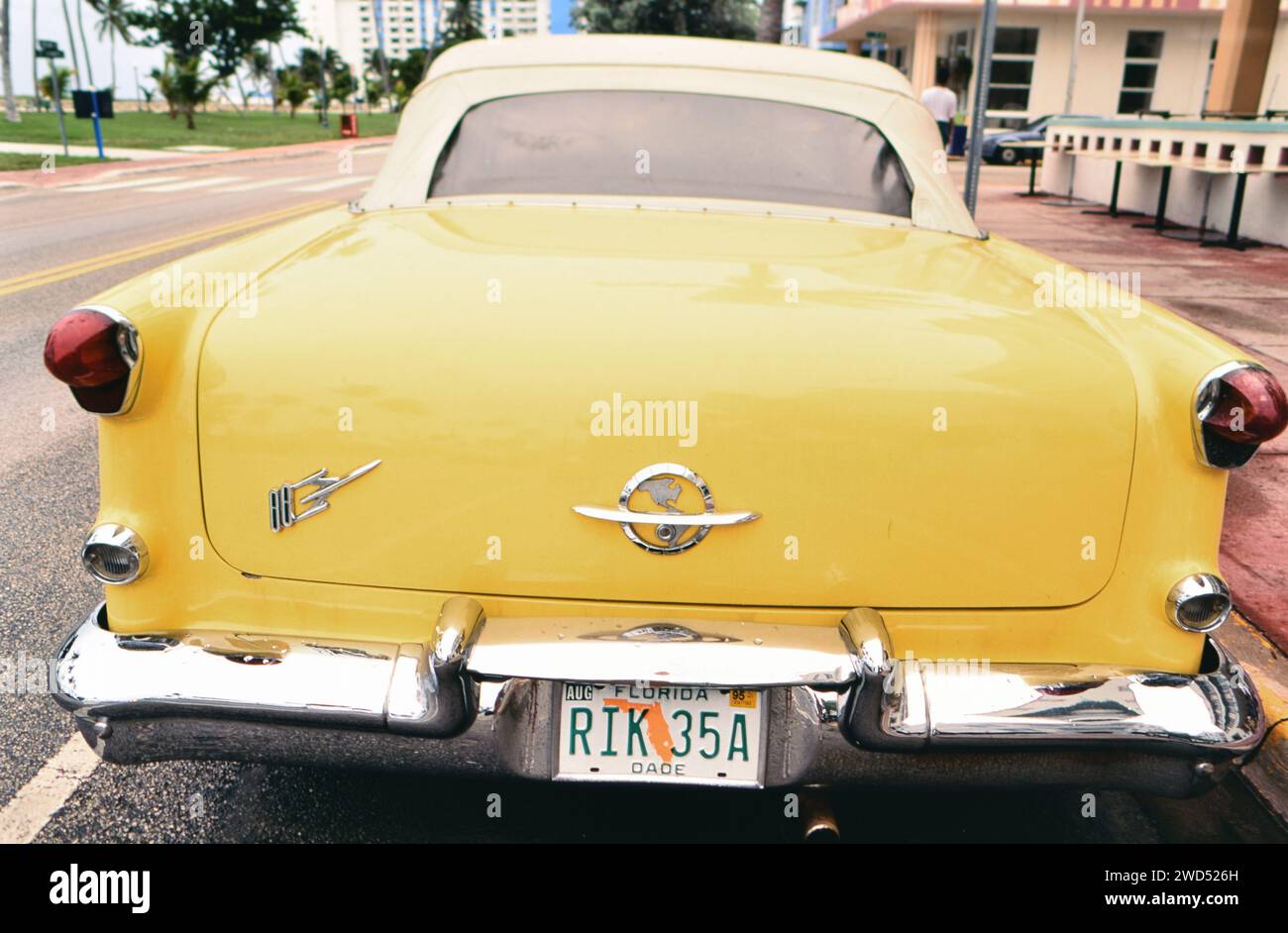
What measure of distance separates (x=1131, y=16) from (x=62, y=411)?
34924mm

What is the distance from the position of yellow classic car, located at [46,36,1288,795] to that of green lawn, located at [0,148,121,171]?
22861 mm

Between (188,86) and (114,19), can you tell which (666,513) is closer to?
(188,86)

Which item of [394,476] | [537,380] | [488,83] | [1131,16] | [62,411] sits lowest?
[62,411]

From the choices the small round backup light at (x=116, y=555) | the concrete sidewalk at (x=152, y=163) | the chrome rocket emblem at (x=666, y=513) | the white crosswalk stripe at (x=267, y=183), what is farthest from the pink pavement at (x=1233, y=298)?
the white crosswalk stripe at (x=267, y=183)

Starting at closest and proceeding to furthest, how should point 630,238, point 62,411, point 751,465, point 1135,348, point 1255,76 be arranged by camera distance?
point 751,465 → point 1135,348 → point 630,238 → point 62,411 → point 1255,76

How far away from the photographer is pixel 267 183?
21141mm

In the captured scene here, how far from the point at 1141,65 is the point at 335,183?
83.7 feet

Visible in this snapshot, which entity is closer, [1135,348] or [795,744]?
[795,744]

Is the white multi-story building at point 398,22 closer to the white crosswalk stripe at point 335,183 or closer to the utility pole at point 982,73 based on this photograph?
the white crosswalk stripe at point 335,183

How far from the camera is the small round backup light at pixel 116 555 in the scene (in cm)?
201

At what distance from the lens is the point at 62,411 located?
19.0ft

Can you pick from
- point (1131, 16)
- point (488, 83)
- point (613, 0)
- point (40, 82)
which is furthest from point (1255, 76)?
point (40, 82)

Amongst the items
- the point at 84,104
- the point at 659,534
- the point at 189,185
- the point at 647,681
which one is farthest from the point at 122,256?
the point at 84,104
